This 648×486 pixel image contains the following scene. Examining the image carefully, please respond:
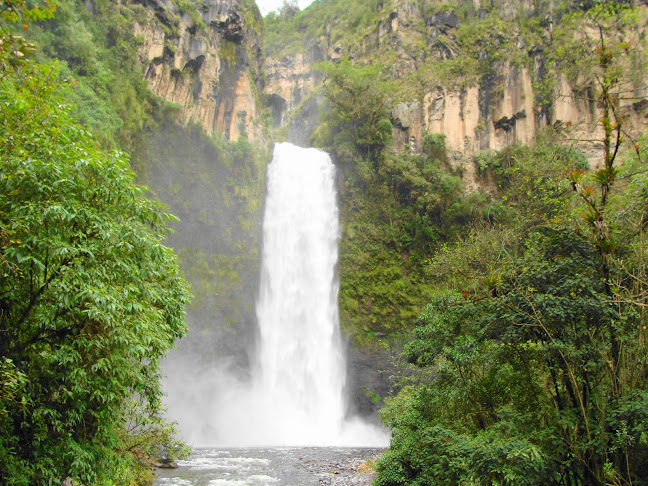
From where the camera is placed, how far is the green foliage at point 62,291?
5.45 m

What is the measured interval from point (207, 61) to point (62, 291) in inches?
1060

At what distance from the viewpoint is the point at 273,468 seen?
14.5m

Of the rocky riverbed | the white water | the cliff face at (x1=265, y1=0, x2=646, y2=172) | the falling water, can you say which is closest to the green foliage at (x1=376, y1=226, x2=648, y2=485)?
the rocky riverbed

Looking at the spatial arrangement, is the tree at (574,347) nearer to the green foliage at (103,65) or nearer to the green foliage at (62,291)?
the green foliage at (62,291)

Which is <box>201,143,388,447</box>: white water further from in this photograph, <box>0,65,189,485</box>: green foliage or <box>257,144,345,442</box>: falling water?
<box>0,65,189,485</box>: green foliage

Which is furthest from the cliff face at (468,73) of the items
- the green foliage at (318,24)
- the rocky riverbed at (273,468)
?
the rocky riverbed at (273,468)

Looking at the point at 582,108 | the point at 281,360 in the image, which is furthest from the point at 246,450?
the point at 582,108

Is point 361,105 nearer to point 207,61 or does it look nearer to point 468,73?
point 468,73

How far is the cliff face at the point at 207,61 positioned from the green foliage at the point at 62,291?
2166 centimetres

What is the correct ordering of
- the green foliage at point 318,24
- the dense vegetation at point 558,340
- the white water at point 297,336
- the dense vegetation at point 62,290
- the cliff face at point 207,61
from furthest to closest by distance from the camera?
1. the green foliage at point 318,24
2. the cliff face at point 207,61
3. the white water at point 297,336
4. the dense vegetation at point 558,340
5. the dense vegetation at point 62,290

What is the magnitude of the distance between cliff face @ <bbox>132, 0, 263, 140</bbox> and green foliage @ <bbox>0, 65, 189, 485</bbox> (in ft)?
71.1

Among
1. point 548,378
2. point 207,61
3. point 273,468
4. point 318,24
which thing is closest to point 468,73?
point 207,61

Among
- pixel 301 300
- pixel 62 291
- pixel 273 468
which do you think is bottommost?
pixel 273 468

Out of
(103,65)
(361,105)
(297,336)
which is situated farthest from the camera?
(361,105)
